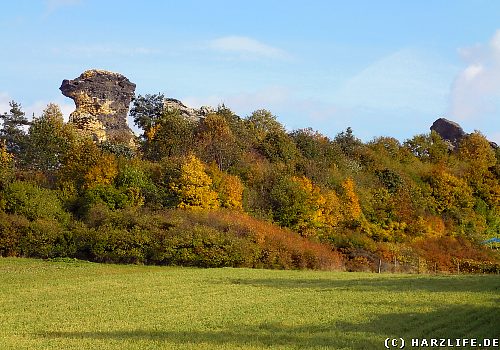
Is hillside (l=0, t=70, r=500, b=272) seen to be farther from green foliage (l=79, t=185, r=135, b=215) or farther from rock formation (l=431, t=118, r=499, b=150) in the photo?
rock formation (l=431, t=118, r=499, b=150)

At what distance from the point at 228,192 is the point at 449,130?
188 feet

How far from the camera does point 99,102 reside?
7681cm

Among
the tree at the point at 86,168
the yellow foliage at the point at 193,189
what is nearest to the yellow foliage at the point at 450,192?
the yellow foliage at the point at 193,189

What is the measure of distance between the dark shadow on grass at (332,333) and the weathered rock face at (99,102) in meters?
58.8

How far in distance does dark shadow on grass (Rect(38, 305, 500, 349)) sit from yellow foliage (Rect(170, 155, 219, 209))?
1393 inches

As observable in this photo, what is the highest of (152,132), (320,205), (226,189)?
(152,132)

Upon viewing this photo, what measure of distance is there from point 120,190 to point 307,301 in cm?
3106

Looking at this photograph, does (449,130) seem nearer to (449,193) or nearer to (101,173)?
(449,193)

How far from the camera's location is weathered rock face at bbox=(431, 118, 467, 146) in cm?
10131

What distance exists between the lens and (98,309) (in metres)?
22.0

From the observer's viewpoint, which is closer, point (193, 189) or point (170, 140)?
point (193, 189)

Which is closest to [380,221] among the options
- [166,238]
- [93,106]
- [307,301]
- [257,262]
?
[257,262]

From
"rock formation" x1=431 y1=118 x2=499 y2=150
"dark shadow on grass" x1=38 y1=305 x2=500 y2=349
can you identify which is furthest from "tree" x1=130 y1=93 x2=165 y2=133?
"dark shadow on grass" x1=38 y1=305 x2=500 y2=349

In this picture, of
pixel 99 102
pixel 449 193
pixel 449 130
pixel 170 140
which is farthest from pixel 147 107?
pixel 449 130
